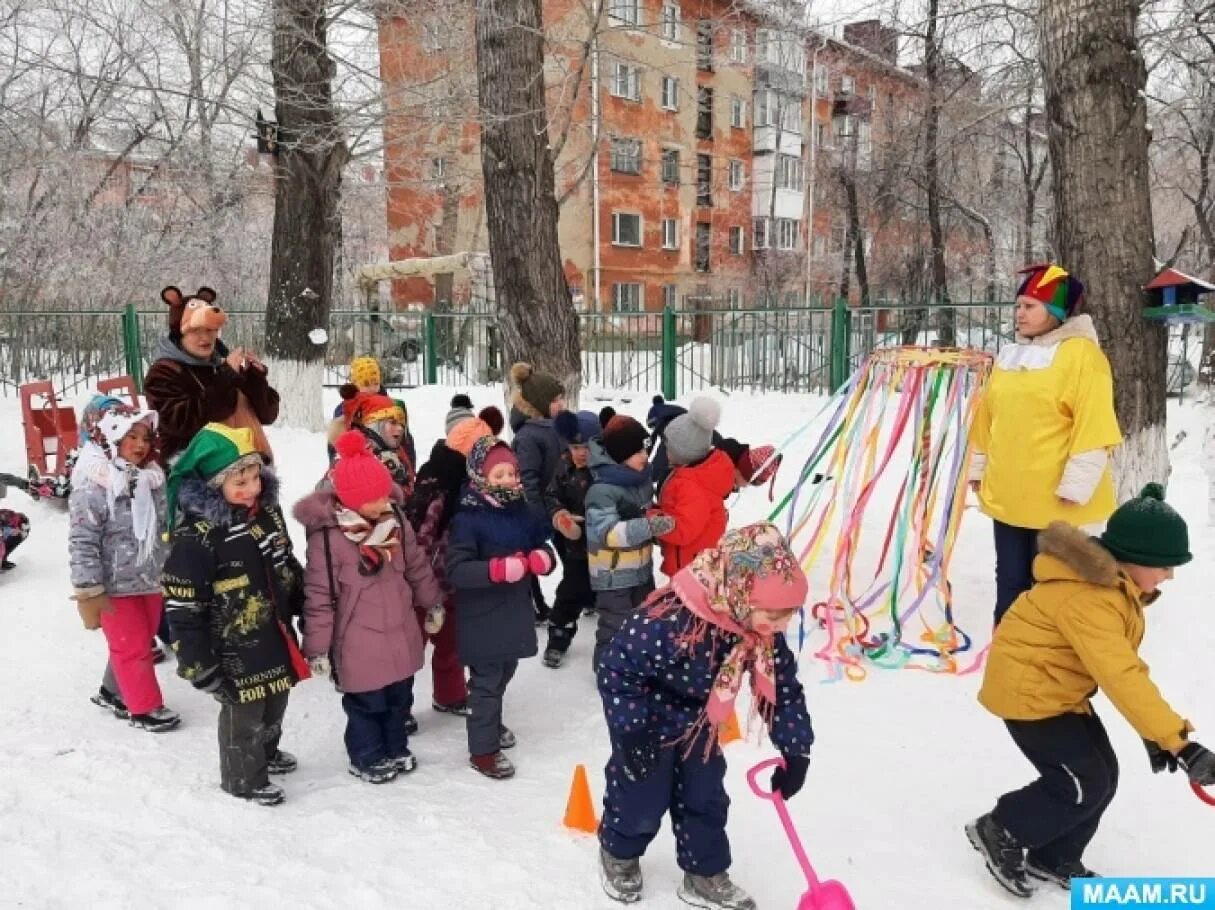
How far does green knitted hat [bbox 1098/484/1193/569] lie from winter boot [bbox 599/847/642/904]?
1.69 meters

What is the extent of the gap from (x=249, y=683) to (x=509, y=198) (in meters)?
4.00

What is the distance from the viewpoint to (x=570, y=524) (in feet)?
14.0

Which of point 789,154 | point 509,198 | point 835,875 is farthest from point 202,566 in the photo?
point 789,154

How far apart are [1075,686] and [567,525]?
7.38ft

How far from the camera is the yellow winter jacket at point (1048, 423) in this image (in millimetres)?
3723

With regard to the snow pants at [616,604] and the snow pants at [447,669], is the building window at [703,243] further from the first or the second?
the snow pants at [447,669]

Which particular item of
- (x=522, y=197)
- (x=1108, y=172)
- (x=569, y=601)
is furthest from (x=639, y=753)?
(x=522, y=197)

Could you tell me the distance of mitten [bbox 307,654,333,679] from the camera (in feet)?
10.8

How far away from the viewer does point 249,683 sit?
3207mm

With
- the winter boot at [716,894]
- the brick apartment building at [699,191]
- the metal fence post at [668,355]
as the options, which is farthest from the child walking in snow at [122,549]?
the brick apartment building at [699,191]

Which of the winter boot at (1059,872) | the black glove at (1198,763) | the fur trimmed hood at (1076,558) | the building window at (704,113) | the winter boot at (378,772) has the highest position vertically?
the building window at (704,113)

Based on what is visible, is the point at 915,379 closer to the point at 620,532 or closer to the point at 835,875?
the point at 620,532

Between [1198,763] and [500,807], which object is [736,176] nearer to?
[500,807]

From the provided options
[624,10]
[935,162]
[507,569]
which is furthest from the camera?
[935,162]
